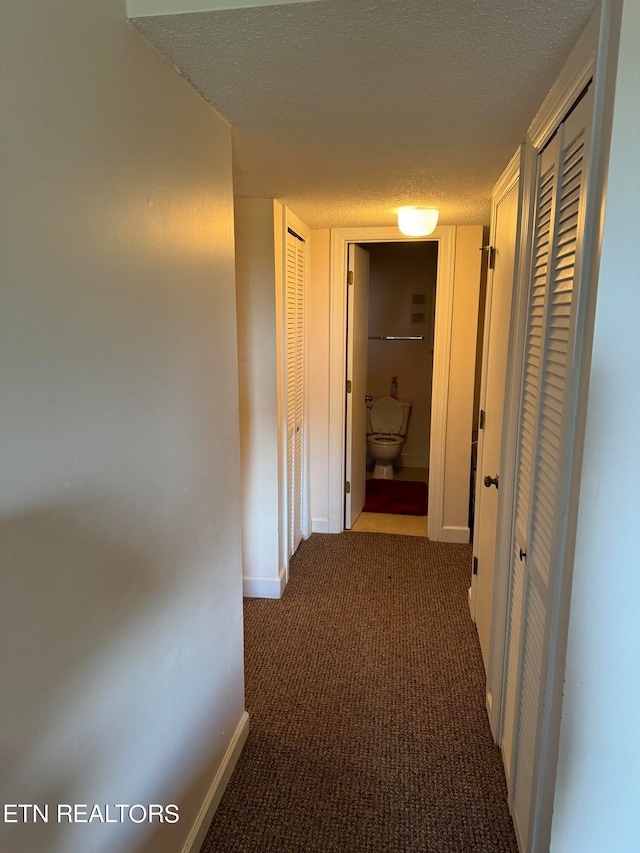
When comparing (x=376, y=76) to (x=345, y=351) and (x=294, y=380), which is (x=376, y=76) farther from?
(x=345, y=351)

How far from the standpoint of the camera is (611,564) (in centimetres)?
100

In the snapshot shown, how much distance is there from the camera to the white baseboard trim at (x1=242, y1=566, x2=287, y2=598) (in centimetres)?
292

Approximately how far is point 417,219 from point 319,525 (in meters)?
2.16

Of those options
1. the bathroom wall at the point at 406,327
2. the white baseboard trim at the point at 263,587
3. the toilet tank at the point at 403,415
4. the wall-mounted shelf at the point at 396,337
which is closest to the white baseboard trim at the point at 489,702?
the white baseboard trim at the point at 263,587

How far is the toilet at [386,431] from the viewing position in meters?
4.94

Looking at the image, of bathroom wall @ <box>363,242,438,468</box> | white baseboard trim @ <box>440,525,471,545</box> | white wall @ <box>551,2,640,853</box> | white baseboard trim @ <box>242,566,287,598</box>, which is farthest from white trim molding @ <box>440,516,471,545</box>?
white wall @ <box>551,2,640,853</box>

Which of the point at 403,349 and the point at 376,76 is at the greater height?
the point at 376,76

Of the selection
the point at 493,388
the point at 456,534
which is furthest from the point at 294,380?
the point at 456,534

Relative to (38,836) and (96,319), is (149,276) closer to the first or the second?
(96,319)

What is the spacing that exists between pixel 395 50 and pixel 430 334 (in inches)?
164

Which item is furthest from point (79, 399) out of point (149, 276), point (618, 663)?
point (618, 663)

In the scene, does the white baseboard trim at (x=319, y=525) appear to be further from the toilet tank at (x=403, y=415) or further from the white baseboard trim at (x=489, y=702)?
the white baseboard trim at (x=489, y=702)

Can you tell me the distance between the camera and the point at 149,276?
1161 millimetres

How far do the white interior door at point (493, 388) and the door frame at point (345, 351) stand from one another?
0.88m
